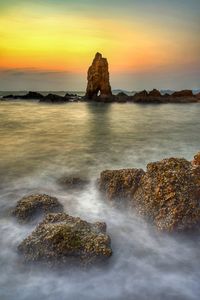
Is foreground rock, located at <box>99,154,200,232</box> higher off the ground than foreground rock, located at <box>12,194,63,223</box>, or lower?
higher

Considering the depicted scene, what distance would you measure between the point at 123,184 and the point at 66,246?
252cm

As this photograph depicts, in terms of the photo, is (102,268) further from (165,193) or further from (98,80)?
(98,80)

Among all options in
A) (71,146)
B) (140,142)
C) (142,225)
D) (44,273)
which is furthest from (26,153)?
(44,273)

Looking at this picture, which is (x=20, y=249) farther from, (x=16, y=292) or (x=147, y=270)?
(x=147, y=270)

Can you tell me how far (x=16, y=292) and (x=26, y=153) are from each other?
374 inches

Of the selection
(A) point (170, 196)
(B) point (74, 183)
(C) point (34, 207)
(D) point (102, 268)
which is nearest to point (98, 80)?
(B) point (74, 183)

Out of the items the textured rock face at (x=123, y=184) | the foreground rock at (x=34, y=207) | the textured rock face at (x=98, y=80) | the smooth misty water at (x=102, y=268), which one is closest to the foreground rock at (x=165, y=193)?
the textured rock face at (x=123, y=184)

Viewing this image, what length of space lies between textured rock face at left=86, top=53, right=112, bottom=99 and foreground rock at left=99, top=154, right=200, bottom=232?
5630 centimetres

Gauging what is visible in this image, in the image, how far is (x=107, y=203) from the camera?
23.7ft

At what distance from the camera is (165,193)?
20.1 ft

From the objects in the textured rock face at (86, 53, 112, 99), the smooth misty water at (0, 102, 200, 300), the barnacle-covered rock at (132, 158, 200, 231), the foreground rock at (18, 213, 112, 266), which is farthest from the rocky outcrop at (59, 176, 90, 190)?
the textured rock face at (86, 53, 112, 99)

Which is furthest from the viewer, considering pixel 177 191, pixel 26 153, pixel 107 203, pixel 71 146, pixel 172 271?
pixel 71 146

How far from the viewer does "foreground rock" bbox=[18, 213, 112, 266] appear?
4.83 metres

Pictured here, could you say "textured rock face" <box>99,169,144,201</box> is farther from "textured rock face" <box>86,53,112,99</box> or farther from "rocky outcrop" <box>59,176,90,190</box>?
"textured rock face" <box>86,53,112,99</box>
